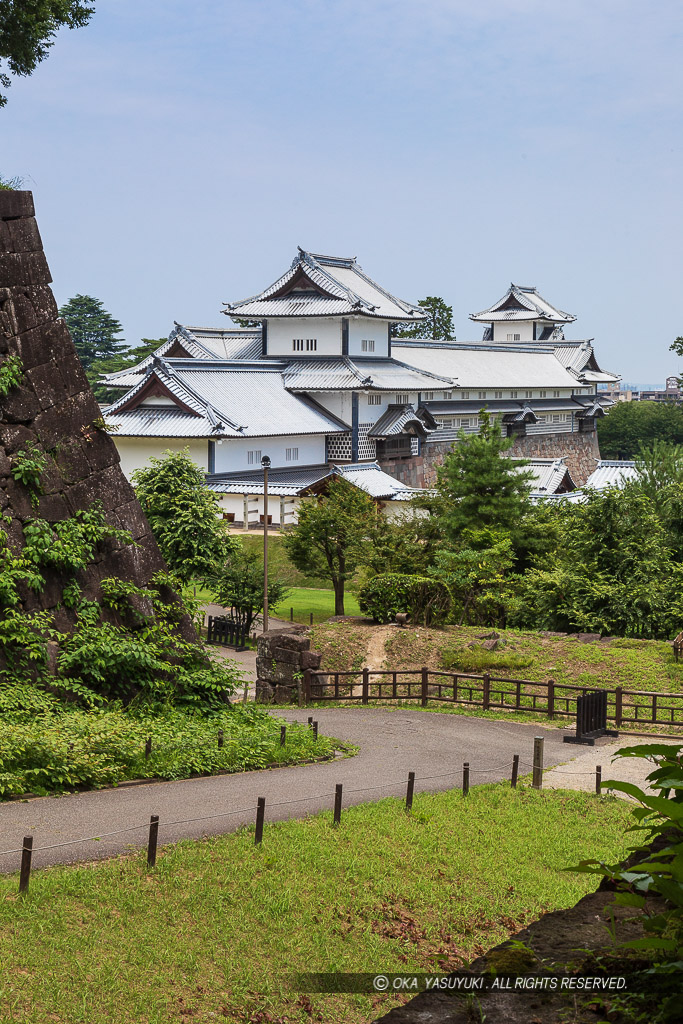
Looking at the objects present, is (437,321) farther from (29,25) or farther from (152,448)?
(29,25)

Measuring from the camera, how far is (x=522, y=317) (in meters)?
92.5

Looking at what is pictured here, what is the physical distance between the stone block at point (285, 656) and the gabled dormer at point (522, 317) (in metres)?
75.2

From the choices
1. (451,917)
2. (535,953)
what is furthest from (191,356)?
(535,953)

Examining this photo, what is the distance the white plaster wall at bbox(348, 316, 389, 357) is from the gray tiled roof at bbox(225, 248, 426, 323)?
116cm

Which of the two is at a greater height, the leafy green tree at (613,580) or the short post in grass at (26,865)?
the leafy green tree at (613,580)

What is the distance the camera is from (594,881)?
11.5 m

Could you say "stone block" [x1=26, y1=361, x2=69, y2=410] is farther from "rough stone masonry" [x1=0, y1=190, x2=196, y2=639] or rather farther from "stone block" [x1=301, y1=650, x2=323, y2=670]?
"stone block" [x1=301, y1=650, x2=323, y2=670]

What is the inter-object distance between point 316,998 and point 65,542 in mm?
10116

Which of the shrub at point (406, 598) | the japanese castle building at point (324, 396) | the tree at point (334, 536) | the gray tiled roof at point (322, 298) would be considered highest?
the gray tiled roof at point (322, 298)

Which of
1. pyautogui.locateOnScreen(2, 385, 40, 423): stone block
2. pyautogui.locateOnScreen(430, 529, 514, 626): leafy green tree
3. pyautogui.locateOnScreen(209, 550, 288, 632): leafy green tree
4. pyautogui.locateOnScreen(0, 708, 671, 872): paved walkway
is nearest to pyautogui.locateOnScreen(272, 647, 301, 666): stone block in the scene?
pyautogui.locateOnScreen(0, 708, 671, 872): paved walkway

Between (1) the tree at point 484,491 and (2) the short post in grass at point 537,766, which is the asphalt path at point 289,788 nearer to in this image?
(2) the short post in grass at point 537,766

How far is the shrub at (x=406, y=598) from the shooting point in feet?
97.1

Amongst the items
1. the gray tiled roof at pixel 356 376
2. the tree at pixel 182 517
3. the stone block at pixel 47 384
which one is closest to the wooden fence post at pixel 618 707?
the stone block at pixel 47 384

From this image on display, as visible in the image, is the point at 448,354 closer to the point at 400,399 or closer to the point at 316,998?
the point at 400,399
